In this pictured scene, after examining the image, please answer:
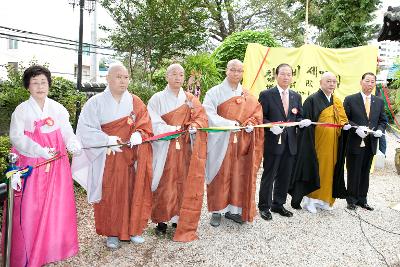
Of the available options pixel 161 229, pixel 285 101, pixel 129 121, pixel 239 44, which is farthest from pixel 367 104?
pixel 239 44

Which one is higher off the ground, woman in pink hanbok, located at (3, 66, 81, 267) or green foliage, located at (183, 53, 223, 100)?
green foliage, located at (183, 53, 223, 100)

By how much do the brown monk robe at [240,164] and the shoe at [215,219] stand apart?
0.42 ft

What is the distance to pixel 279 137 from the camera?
4.75 metres

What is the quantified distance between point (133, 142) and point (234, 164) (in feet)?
4.55

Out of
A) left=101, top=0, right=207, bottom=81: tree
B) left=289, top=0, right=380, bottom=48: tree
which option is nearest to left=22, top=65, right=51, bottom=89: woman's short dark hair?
left=101, top=0, right=207, bottom=81: tree

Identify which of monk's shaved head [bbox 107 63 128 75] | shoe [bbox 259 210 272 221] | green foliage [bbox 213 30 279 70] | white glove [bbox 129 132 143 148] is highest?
green foliage [bbox 213 30 279 70]

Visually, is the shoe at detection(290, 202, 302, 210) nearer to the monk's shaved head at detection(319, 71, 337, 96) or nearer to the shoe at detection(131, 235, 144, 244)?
the monk's shaved head at detection(319, 71, 337, 96)

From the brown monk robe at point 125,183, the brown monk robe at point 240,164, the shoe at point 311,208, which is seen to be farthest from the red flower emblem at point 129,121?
the shoe at point 311,208

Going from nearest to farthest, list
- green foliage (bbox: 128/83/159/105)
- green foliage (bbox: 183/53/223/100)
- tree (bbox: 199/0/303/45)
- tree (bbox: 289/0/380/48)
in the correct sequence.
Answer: green foliage (bbox: 183/53/223/100) < green foliage (bbox: 128/83/159/105) < tree (bbox: 289/0/380/48) < tree (bbox: 199/0/303/45)

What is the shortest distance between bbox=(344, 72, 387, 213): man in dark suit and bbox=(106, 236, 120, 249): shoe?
129 inches

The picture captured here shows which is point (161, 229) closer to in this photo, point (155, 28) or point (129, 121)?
point (129, 121)

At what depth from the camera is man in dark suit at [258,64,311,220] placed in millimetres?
4801

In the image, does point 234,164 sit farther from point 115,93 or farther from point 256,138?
point 115,93

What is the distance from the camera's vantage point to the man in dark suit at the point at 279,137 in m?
4.80
